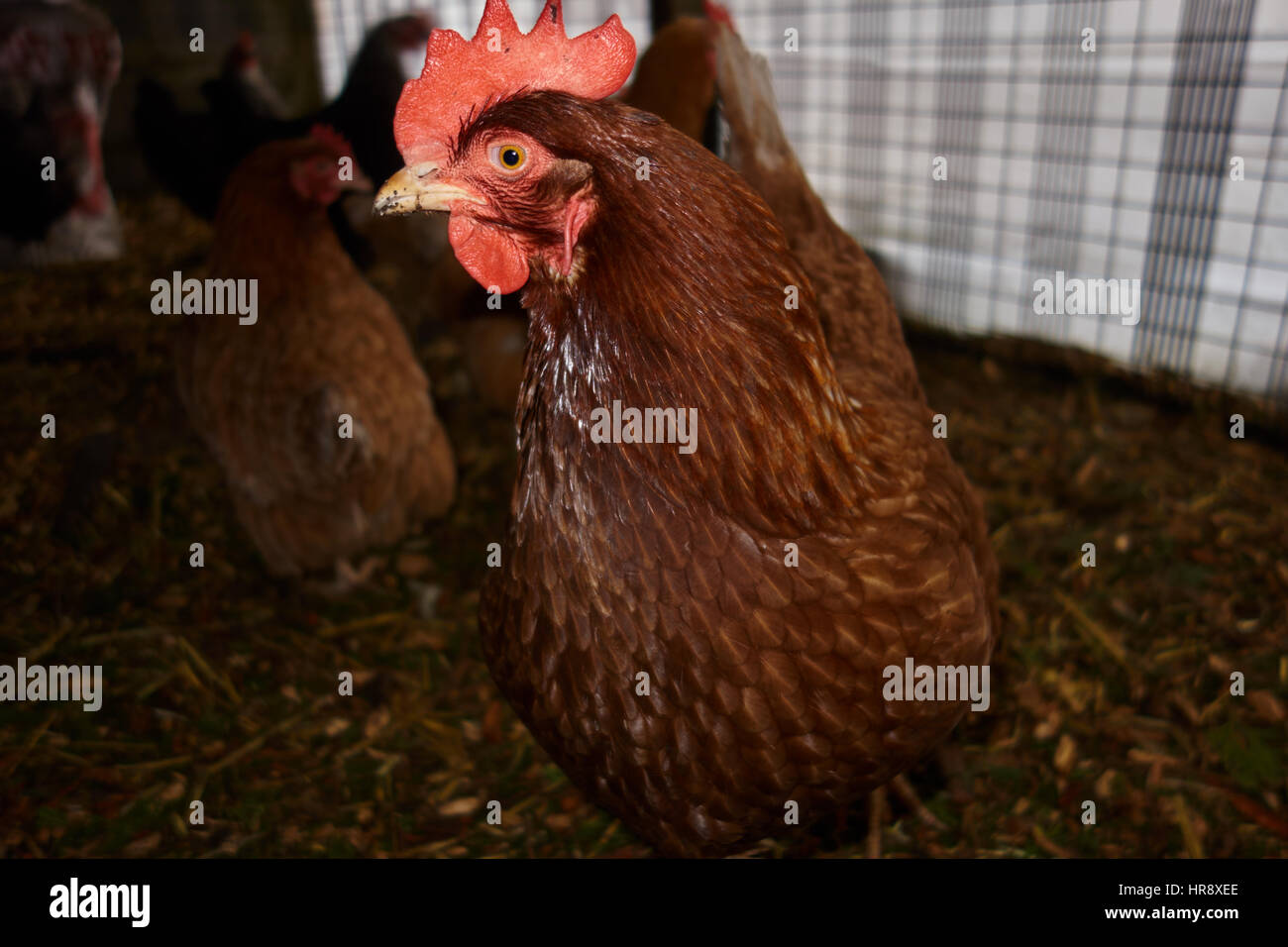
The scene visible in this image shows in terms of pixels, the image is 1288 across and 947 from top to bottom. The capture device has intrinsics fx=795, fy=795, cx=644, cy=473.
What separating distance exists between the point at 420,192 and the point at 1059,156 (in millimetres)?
3568

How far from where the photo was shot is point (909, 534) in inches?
52.6

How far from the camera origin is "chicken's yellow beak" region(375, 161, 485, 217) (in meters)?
1.17

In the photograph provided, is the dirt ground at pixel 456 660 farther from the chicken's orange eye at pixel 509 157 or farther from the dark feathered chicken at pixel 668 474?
the chicken's orange eye at pixel 509 157

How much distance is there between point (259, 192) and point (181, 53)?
9.87 feet

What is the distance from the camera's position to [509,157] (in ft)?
3.67

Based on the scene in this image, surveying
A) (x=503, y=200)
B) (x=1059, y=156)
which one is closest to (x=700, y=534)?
(x=503, y=200)

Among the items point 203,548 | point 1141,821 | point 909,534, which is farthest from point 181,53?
point 1141,821

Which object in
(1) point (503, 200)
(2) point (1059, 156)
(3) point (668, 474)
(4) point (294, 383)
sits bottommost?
Answer: (4) point (294, 383)

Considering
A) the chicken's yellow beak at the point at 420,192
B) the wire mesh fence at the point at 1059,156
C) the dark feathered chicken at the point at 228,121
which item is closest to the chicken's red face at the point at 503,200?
the chicken's yellow beak at the point at 420,192

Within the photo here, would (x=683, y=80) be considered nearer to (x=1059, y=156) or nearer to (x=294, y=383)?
(x=1059, y=156)

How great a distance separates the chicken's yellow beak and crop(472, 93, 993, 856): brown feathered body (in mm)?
112

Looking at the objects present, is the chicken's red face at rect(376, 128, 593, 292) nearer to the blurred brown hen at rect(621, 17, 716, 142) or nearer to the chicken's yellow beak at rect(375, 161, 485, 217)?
the chicken's yellow beak at rect(375, 161, 485, 217)

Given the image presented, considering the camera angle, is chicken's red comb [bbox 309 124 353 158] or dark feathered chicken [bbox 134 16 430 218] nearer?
chicken's red comb [bbox 309 124 353 158]

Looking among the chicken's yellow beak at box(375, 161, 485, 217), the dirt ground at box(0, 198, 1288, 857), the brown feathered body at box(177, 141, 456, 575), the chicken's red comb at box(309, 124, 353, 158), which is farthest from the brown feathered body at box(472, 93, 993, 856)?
the chicken's red comb at box(309, 124, 353, 158)
